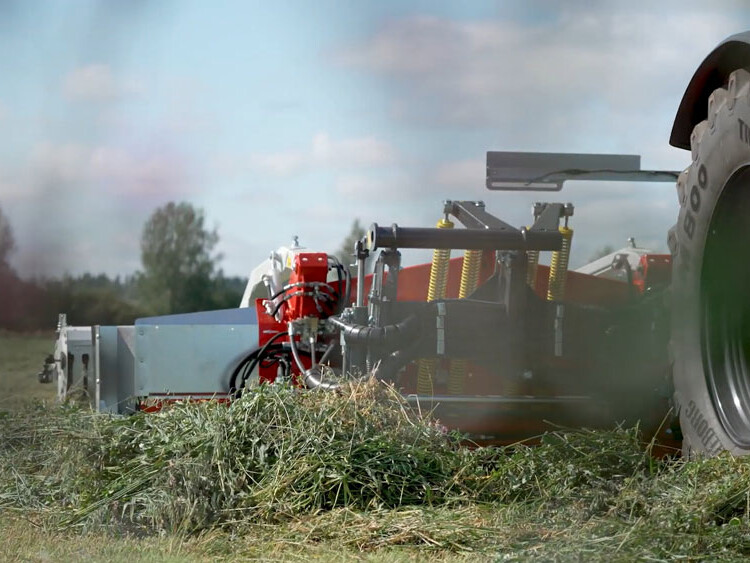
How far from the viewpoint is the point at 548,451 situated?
3615 millimetres

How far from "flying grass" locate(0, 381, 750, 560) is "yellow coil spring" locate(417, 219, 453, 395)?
1.00m

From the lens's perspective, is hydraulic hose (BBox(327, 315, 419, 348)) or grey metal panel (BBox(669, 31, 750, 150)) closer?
grey metal panel (BBox(669, 31, 750, 150))

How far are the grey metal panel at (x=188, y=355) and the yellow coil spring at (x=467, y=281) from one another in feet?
4.50

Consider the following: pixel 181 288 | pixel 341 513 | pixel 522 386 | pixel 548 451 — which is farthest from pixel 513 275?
pixel 181 288

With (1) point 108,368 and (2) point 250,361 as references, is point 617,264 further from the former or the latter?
(1) point 108,368

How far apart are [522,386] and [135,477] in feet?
6.27

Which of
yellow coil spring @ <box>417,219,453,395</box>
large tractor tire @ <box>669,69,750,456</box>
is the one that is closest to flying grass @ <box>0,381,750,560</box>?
large tractor tire @ <box>669,69,750,456</box>

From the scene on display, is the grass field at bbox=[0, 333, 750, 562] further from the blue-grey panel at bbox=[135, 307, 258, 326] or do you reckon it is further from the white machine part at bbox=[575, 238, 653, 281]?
the blue-grey panel at bbox=[135, 307, 258, 326]

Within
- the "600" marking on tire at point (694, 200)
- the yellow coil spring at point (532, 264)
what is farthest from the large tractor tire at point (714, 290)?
the yellow coil spring at point (532, 264)

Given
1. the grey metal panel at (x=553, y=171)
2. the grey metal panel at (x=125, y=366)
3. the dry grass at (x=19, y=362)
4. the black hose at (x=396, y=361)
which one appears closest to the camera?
the dry grass at (x=19, y=362)

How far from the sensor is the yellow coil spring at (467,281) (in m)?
4.96

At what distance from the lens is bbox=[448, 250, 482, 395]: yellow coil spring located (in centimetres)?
496

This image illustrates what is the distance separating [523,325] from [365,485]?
1.37 meters

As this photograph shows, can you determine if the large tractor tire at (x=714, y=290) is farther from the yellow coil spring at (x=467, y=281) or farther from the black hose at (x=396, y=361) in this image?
the yellow coil spring at (x=467, y=281)
